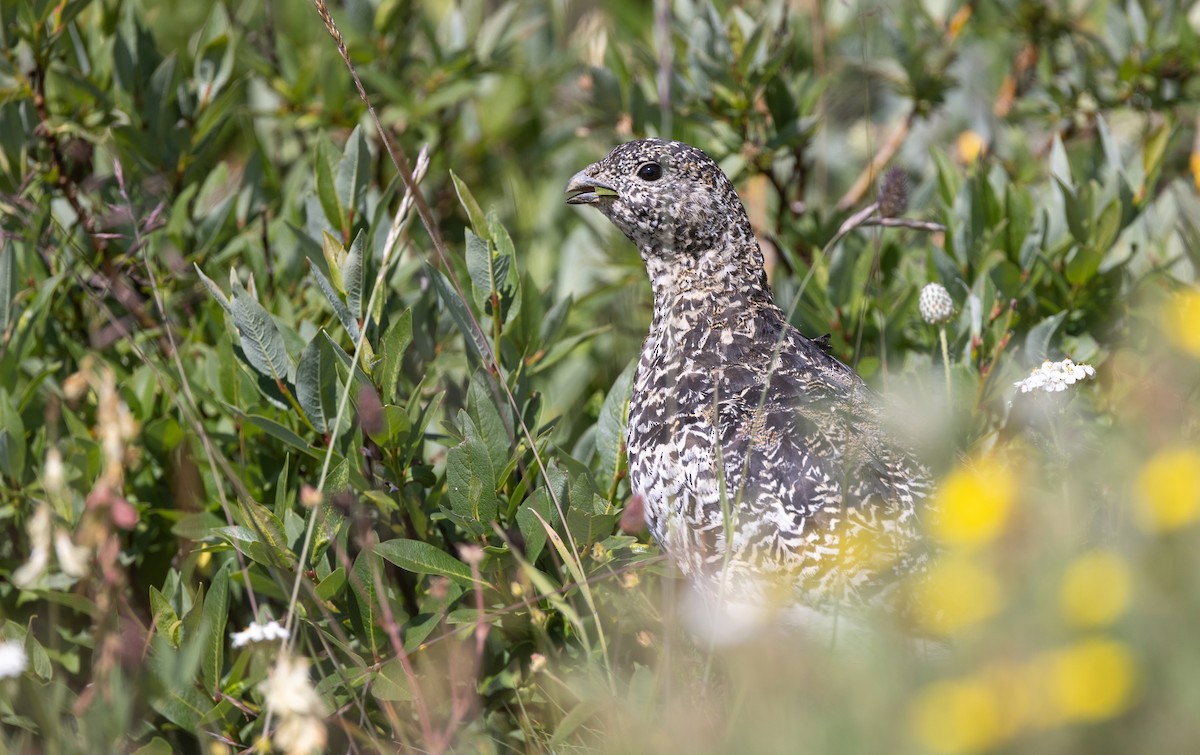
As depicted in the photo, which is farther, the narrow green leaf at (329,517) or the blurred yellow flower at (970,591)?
the narrow green leaf at (329,517)

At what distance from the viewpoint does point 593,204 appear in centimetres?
379

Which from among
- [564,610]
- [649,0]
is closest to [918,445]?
[564,610]

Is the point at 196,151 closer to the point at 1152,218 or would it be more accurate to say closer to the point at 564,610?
the point at 564,610

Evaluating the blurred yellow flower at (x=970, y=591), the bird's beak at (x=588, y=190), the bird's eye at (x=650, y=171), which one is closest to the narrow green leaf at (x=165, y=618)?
the bird's beak at (x=588, y=190)

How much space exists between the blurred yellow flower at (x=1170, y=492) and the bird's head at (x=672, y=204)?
5.95 feet

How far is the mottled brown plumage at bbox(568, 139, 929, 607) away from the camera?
9.87ft

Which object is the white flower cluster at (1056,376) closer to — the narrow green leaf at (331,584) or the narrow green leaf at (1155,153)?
the narrow green leaf at (1155,153)

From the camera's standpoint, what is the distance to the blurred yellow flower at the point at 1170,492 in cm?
194

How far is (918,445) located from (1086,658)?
137cm

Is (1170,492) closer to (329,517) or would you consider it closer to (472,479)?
(472,479)

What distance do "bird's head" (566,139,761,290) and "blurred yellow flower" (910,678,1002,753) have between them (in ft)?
6.65

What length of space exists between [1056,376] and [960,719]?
1.82 metres

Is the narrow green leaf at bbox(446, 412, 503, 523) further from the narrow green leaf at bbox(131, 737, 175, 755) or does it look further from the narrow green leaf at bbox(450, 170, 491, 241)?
the narrow green leaf at bbox(131, 737, 175, 755)

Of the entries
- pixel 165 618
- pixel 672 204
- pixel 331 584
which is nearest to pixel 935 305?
pixel 672 204
